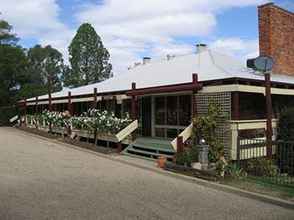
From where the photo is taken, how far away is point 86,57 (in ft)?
173

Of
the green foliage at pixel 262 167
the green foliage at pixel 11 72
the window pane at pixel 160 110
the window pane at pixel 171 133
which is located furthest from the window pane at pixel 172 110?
the green foliage at pixel 11 72

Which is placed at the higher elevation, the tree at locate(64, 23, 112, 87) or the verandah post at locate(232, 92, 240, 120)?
the tree at locate(64, 23, 112, 87)

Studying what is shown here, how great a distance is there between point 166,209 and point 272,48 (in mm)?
14313

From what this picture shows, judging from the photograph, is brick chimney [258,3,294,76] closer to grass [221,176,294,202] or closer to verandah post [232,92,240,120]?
verandah post [232,92,240,120]

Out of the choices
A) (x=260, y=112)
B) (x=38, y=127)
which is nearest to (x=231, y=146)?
(x=260, y=112)

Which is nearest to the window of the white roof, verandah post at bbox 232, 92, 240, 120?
the white roof

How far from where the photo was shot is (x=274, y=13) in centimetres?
2023

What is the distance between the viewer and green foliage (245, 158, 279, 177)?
458 inches

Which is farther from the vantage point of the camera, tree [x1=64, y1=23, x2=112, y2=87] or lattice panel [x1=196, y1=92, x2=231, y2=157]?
tree [x1=64, y1=23, x2=112, y2=87]

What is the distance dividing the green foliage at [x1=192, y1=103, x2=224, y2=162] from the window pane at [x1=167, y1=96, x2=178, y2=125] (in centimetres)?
416

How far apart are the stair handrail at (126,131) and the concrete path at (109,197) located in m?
3.42

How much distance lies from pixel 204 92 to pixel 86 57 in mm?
40361

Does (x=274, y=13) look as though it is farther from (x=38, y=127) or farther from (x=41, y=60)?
(x=41, y=60)


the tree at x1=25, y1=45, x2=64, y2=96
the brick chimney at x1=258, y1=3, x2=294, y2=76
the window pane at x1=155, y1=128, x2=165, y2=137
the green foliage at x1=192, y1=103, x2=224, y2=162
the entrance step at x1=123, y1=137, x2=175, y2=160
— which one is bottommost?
the entrance step at x1=123, y1=137, x2=175, y2=160
